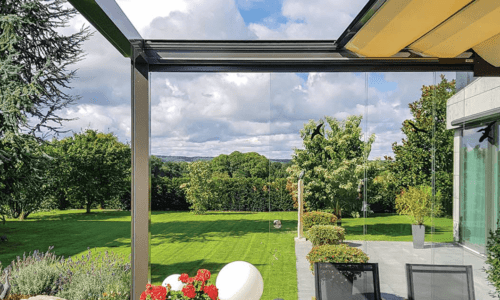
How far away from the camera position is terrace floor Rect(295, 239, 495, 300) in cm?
421

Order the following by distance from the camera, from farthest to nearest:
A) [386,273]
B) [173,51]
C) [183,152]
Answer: [183,152] → [386,273] → [173,51]

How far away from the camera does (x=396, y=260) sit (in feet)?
14.1

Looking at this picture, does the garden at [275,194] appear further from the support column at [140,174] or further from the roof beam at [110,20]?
the roof beam at [110,20]

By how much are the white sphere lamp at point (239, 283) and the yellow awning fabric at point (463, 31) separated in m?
3.00

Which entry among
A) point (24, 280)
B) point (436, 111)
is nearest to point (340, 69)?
point (436, 111)

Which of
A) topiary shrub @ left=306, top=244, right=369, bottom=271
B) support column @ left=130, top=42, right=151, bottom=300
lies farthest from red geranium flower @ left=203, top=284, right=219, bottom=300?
topiary shrub @ left=306, top=244, right=369, bottom=271

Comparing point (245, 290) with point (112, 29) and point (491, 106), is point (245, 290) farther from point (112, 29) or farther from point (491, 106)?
point (491, 106)

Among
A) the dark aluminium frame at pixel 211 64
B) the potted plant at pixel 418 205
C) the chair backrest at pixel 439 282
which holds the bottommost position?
the chair backrest at pixel 439 282

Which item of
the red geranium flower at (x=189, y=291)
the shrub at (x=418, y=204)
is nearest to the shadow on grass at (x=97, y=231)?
the shrub at (x=418, y=204)

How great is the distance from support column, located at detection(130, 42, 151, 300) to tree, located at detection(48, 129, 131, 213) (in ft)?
5.56

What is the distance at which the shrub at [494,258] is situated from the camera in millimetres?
3980

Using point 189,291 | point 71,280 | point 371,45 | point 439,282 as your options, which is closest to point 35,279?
point 71,280

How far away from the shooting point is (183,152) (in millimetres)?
4621

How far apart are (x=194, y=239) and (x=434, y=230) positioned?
10.5ft
